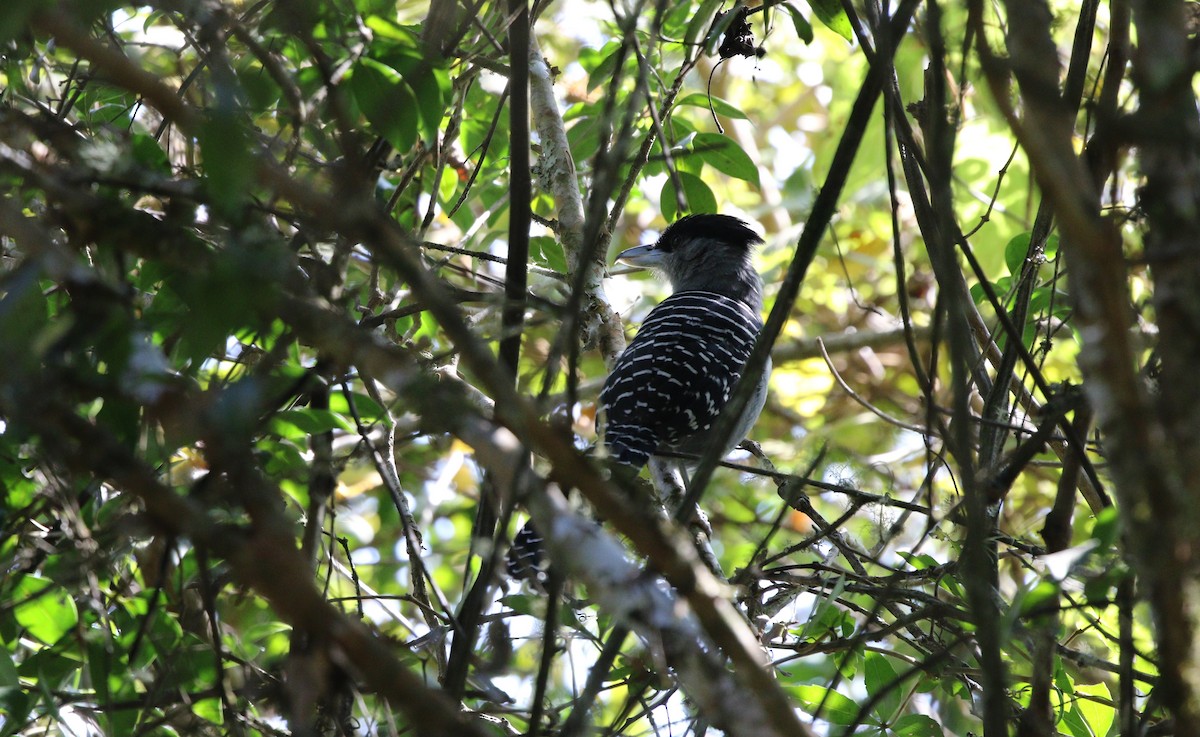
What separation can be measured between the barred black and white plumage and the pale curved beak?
2.87 ft

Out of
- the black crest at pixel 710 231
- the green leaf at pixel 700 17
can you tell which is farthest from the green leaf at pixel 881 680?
the black crest at pixel 710 231

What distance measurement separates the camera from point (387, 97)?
2.10 metres

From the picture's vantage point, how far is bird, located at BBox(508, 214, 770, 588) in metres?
4.30

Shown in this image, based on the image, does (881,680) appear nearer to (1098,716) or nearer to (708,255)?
(1098,716)

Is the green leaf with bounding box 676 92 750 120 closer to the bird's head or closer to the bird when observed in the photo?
the bird

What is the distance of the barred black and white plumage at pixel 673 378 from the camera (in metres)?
4.38

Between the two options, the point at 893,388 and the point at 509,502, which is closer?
the point at 509,502

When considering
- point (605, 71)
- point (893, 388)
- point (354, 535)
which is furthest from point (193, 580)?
point (893, 388)

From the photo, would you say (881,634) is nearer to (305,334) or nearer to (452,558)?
(305,334)

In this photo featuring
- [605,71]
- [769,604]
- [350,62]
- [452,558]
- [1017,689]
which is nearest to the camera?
[350,62]

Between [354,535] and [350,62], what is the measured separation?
4.71m

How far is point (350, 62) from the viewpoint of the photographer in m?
2.27

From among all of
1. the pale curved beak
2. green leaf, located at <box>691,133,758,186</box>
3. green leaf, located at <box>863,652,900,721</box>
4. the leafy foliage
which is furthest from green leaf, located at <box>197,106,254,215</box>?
the pale curved beak

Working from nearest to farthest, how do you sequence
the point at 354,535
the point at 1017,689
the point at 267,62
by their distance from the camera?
the point at 267,62 → the point at 1017,689 → the point at 354,535
